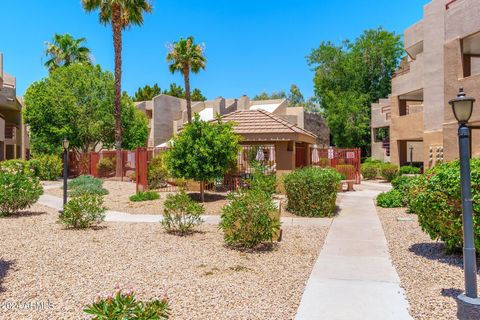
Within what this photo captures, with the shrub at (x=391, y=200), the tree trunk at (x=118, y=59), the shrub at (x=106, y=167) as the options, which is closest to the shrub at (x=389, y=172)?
the shrub at (x=391, y=200)

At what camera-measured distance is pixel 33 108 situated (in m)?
31.0

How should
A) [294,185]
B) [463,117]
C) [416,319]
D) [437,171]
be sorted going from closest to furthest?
[416,319] < [463,117] < [437,171] < [294,185]

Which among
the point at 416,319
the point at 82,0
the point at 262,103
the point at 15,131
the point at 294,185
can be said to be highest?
the point at 82,0

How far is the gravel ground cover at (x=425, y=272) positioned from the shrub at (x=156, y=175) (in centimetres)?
1230

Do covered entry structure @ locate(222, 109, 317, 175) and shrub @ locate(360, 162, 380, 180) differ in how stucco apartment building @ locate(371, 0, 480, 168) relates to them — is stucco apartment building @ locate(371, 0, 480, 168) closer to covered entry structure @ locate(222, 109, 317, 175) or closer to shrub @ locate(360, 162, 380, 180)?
shrub @ locate(360, 162, 380, 180)

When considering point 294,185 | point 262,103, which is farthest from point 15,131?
point 294,185

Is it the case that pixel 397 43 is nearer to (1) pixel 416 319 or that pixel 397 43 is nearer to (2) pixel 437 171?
(2) pixel 437 171

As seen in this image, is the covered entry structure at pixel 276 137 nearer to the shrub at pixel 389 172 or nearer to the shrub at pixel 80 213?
the shrub at pixel 80 213

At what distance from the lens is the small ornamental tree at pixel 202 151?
48.1ft

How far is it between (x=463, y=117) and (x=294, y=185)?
7.62m

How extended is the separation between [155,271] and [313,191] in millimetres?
6748

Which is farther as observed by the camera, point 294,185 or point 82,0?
point 82,0

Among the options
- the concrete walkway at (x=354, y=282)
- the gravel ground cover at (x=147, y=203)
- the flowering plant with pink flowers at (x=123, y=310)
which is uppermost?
the flowering plant with pink flowers at (x=123, y=310)

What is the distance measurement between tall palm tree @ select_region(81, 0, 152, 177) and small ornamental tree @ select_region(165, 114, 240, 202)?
12514mm
